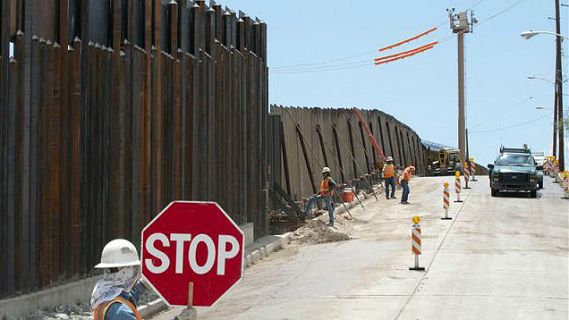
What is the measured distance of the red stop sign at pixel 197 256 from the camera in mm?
6223

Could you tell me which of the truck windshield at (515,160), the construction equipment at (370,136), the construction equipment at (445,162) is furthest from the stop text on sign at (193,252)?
the construction equipment at (445,162)

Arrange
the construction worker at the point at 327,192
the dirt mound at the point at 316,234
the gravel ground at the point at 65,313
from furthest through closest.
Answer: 1. the construction worker at the point at 327,192
2. the dirt mound at the point at 316,234
3. the gravel ground at the point at 65,313

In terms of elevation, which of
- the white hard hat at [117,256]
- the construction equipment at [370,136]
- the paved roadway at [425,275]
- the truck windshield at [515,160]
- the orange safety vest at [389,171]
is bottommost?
the paved roadway at [425,275]

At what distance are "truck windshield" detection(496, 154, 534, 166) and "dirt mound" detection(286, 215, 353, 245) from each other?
1171cm

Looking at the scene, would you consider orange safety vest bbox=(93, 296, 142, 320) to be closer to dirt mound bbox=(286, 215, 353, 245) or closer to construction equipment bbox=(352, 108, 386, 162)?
dirt mound bbox=(286, 215, 353, 245)

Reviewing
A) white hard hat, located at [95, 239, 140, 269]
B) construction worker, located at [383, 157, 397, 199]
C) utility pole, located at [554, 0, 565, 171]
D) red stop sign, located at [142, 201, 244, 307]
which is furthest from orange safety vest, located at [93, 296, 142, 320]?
utility pole, located at [554, 0, 565, 171]

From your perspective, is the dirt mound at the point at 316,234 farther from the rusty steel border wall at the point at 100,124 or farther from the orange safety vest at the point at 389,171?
the orange safety vest at the point at 389,171

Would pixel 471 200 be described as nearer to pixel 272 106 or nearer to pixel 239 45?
pixel 272 106

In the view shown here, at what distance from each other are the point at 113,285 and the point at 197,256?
1173 millimetres

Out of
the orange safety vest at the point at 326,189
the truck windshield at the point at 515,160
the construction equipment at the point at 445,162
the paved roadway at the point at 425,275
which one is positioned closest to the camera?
the paved roadway at the point at 425,275

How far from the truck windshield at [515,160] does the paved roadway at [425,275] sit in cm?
684

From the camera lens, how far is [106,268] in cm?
512

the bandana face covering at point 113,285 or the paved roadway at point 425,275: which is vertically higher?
the bandana face covering at point 113,285

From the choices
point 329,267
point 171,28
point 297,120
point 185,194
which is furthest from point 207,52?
point 297,120
